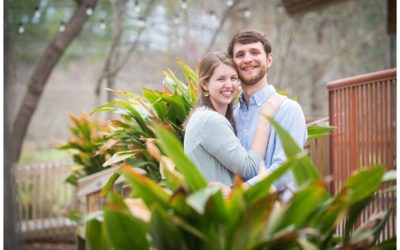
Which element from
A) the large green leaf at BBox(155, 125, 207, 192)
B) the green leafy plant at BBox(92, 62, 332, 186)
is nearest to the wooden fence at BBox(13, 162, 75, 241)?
the green leafy plant at BBox(92, 62, 332, 186)

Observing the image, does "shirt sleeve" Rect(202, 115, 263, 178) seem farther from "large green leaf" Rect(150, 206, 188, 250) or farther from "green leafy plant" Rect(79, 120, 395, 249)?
"large green leaf" Rect(150, 206, 188, 250)

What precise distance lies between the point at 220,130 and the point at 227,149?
0.26 ft

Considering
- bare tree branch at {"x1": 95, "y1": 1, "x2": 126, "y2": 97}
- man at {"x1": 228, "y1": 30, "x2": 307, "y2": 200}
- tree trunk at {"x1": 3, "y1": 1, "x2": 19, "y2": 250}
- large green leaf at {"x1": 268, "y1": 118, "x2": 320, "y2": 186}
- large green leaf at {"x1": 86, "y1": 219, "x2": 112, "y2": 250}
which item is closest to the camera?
large green leaf at {"x1": 268, "y1": 118, "x2": 320, "y2": 186}

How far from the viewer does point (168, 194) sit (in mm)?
2160

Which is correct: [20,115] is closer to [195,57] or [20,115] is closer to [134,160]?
[134,160]

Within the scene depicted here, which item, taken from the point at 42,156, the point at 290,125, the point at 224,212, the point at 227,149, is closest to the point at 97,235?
the point at 224,212

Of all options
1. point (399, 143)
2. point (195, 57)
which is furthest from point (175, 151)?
point (195, 57)

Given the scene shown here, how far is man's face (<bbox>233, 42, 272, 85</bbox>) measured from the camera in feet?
9.18

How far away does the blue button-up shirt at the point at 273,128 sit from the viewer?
2.70 m

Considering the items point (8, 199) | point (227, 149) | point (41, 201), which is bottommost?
point (41, 201)

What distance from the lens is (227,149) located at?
2.62 m

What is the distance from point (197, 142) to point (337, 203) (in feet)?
2.46

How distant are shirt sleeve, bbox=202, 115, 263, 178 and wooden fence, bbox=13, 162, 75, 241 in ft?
19.5

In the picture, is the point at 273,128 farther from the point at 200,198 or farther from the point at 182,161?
the point at 200,198
